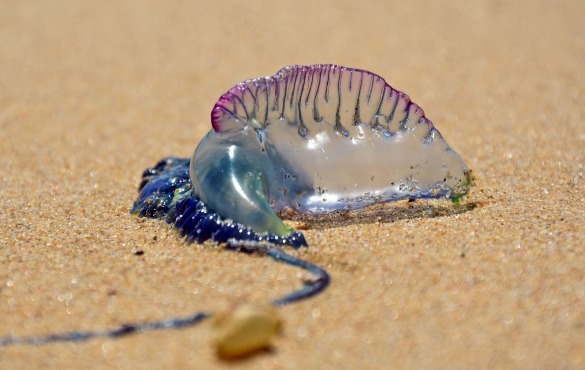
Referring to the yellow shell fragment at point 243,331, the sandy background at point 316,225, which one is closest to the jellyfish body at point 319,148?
the sandy background at point 316,225

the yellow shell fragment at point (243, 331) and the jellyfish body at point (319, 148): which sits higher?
the jellyfish body at point (319, 148)

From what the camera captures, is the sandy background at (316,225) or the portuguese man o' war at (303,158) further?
the portuguese man o' war at (303,158)

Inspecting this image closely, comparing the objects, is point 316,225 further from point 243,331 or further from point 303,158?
point 243,331

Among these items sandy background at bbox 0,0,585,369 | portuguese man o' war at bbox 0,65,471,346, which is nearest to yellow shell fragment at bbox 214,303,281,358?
sandy background at bbox 0,0,585,369

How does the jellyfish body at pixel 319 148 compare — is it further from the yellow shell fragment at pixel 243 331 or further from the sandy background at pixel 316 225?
the yellow shell fragment at pixel 243 331

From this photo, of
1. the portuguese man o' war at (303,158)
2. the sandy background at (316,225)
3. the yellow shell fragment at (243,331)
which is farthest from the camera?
the portuguese man o' war at (303,158)

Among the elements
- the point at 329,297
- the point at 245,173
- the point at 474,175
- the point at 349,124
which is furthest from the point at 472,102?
the point at 329,297

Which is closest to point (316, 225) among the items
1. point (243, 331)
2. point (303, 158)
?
point (303, 158)

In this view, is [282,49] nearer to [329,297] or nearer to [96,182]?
[96,182]
